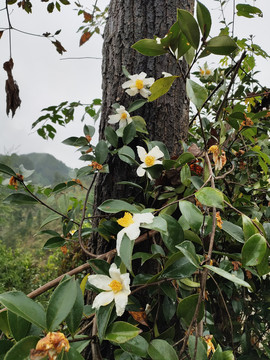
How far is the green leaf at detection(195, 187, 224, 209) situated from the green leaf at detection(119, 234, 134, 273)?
0.32 ft

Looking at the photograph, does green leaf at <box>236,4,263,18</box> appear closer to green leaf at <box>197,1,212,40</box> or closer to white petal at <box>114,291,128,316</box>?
green leaf at <box>197,1,212,40</box>

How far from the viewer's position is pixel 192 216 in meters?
0.34

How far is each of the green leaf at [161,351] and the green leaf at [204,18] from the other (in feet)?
1.23

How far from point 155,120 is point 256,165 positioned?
1.38 ft

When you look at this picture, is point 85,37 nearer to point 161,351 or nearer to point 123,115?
point 123,115

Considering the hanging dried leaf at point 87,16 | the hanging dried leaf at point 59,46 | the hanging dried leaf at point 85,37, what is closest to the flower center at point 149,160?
the hanging dried leaf at point 59,46

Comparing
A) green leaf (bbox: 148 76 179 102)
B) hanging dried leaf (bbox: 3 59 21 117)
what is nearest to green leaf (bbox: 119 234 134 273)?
green leaf (bbox: 148 76 179 102)

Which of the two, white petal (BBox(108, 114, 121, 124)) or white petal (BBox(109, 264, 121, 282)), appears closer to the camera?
white petal (BBox(109, 264, 121, 282))

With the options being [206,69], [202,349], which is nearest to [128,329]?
[202,349]

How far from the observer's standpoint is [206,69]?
3.30 ft

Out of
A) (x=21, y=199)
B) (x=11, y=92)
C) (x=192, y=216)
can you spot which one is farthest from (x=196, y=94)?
(x=11, y=92)

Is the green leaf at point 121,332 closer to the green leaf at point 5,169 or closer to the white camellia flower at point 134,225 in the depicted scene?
the white camellia flower at point 134,225

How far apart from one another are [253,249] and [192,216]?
0.08 meters

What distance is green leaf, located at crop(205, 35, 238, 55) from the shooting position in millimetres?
354
